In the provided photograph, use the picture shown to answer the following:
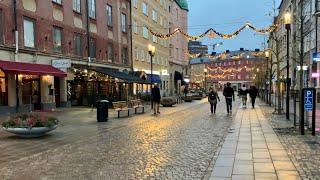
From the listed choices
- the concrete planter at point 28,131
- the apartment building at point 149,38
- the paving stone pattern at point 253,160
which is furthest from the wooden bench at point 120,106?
the apartment building at point 149,38

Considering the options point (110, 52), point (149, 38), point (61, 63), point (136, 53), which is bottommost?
point (61, 63)

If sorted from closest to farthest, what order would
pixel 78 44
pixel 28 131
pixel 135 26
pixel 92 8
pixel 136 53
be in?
pixel 28 131 < pixel 78 44 < pixel 92 8 < pixel 135 26 < pixel 136 53

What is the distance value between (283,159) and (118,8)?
3528 centimetres

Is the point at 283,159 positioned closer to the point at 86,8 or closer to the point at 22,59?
the point at 22,59

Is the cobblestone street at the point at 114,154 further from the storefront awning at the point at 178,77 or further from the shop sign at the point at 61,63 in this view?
the storefront awning at the point at 178,77

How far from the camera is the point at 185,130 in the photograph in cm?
1669

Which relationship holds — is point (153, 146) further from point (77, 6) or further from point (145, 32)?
point (145, 32)

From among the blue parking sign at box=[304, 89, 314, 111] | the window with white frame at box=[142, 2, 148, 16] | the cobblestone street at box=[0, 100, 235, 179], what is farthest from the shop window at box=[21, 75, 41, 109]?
the window with white frame at box=[142, 2, 148, 16]

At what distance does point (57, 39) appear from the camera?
30.8 meters

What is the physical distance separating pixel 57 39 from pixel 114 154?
21.0 metres

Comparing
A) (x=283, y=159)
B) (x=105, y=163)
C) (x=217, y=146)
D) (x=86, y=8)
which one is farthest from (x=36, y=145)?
(x=86, y=8)

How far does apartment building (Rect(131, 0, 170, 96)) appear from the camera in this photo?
49.1m

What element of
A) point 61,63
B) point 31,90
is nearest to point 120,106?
point 61,63

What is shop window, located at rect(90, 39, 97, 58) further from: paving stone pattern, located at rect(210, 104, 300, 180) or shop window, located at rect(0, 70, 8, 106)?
paving stone pattern, located at rect(210, 104, 300, 180)
